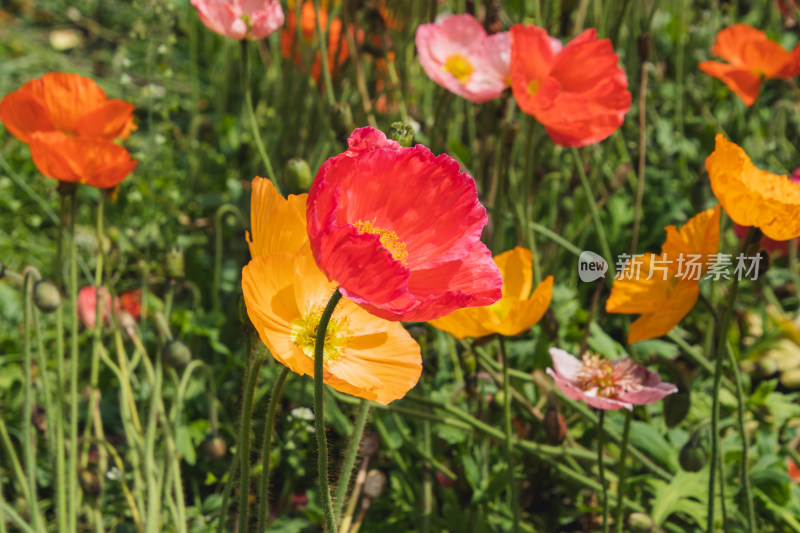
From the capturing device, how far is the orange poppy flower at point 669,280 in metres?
0.98

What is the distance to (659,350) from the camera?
1.54 metres

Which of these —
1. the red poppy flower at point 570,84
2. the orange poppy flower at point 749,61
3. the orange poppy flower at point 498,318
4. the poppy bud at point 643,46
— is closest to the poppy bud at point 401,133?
the orange poppy flower at point 498,318

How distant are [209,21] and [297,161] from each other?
0.29 metres

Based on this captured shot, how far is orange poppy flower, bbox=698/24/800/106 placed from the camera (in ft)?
5.23

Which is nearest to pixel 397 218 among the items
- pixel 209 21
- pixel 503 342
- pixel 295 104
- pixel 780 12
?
pixel 503 342

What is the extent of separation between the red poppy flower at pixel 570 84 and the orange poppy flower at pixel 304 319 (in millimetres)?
607

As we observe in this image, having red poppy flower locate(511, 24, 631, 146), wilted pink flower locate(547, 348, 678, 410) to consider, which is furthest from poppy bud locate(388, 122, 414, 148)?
red poppy flower locate(511, 24, 631, 146)

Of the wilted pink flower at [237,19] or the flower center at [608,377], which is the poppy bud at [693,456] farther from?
the wilted pink flower at [237,19]

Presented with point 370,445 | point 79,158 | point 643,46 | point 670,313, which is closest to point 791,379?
point 643,46

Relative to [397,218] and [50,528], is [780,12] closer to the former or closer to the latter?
[397,218]

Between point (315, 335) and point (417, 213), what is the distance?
0.15 m

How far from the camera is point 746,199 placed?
910 mm

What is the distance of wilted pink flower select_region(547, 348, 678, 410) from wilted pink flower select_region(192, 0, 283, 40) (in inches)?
28.9

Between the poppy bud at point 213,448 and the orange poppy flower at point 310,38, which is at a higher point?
the orange poppy flower at point 310,38
